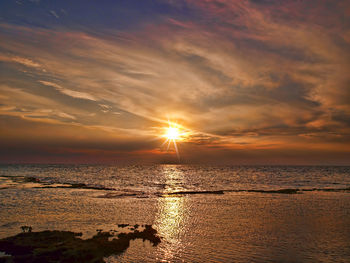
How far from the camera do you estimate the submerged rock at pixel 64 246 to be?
19.2 meters

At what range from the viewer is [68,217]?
1331 inches

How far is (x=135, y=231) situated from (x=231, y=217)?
1541cm

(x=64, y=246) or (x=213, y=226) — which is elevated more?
(x=64, y=246)

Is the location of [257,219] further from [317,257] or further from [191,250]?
[191,250]

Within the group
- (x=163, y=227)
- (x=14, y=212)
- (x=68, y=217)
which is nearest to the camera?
(x=163, y=227)

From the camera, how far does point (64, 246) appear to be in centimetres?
2122

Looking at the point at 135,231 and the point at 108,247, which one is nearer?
the point at 108,247

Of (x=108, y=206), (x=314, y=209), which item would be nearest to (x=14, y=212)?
(x=108, y=206)

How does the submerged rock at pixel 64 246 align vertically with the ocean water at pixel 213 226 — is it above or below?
above

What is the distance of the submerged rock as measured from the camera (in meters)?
19.2

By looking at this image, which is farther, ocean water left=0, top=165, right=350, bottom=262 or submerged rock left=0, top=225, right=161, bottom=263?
ocean water left=0, top=165, right=350, bottom=262

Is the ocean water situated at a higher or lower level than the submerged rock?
lower

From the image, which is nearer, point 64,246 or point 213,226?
point 64,246

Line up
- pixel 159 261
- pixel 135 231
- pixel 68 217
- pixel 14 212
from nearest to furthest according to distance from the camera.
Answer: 1. pixel 159 261
2. pixel 135 231
3. pixel 68 217
4. pixel 14 212
